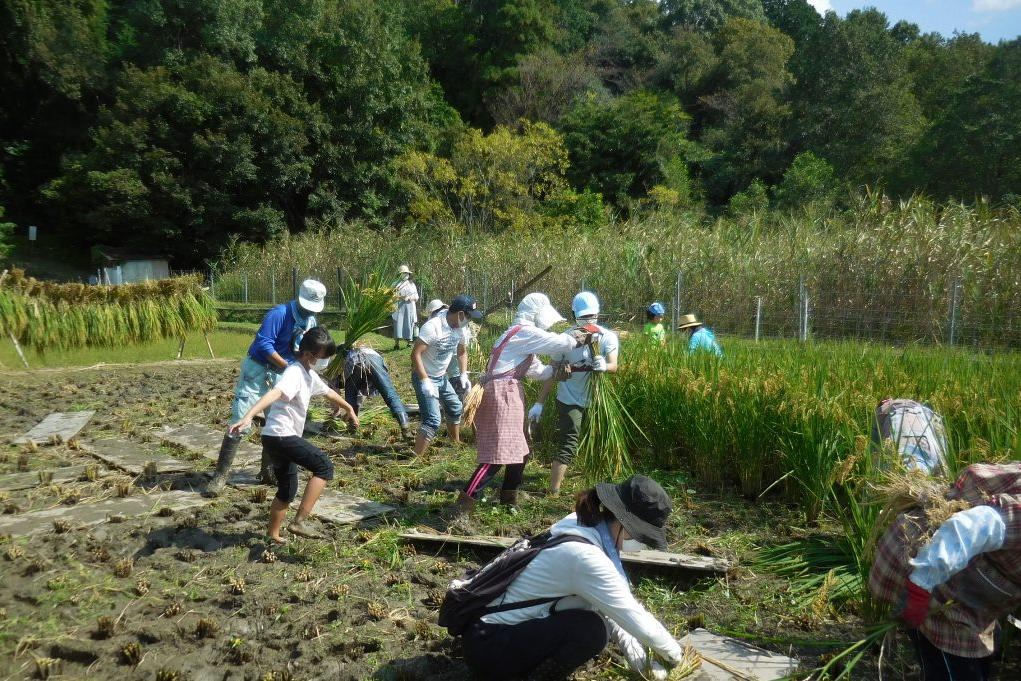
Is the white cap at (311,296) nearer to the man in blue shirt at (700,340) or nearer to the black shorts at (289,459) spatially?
the black shorts at (289,459)

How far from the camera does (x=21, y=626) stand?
437 centimetres

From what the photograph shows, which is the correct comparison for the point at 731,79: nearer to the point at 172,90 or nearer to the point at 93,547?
the point at 172,90

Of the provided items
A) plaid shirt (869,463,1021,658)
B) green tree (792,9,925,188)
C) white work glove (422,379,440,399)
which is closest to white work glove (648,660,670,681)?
plaid shirt (869,463,1021,658)

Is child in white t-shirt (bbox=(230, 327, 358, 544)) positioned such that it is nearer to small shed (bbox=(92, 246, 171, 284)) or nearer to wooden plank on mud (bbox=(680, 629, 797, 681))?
wooden plank on mud (bbox=(680, 629, 797, 681))

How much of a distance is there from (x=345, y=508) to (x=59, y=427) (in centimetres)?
449

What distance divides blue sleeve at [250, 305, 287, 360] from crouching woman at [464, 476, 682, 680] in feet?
12.4

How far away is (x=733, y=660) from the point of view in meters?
3.86

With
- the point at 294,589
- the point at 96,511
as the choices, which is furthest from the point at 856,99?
the point at 294,589

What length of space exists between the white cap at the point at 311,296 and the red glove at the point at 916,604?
4.89 m

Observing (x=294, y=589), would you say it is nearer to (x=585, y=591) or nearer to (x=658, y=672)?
(x=585, y=591)

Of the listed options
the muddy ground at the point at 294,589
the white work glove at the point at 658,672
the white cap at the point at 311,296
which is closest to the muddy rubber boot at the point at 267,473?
the muddy ground at the point at 294,589

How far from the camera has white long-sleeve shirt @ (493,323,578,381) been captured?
233 inches

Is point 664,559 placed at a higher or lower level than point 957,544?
lower

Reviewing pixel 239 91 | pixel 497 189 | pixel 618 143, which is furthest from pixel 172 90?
pixel 618 143
